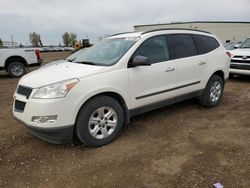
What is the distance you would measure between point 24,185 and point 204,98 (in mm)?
4039

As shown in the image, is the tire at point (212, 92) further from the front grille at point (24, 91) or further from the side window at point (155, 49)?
the front grille at point (24, 91)

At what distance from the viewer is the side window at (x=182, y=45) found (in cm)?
488

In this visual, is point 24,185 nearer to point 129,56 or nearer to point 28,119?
point 28,119

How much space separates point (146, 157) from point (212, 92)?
2924mm

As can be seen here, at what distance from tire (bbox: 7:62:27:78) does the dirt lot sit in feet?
22.8

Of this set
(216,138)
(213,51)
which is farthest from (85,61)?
(213,51)

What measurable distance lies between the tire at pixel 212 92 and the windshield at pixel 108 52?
2185mm

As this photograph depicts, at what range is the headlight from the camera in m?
3.46

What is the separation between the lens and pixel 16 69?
11.6 meters

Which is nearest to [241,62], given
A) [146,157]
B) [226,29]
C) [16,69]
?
[146,157]

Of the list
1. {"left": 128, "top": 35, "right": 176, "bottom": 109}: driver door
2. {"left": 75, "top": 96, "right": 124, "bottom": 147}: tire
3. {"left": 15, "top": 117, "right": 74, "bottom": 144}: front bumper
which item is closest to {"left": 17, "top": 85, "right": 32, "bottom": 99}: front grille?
{"left": 15, "top": 117, "right": 74, "bottom": 144}: front bumper

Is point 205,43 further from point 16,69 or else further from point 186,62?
point 16,69

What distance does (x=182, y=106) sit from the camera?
5980 mm

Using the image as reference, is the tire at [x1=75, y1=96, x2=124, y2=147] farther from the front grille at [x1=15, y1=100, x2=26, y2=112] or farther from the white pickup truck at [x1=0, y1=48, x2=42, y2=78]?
the white pickup truck at [x1=0, y1=48, x2=42, y2=78]
